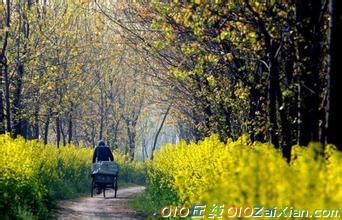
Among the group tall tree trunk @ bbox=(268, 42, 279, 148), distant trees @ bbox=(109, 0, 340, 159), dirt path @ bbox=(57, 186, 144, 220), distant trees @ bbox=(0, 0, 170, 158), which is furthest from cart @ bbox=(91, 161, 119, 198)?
tall tree trunk @ bbox=(268, 42, 279, 148)

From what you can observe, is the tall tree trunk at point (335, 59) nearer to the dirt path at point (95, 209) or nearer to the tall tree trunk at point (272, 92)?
the tall tree trunk at point (272, 92)

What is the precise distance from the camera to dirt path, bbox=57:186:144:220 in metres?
18.6

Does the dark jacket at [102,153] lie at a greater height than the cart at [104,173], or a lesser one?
greater

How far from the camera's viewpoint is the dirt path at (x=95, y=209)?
733 inches

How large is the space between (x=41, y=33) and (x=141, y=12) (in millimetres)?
7376

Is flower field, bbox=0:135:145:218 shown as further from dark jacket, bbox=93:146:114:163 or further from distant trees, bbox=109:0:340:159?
distant trees, bbox=109:0:340:159

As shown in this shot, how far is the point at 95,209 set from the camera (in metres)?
20.9

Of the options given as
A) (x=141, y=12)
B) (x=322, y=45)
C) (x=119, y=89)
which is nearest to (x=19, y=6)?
(x=141, y=12)

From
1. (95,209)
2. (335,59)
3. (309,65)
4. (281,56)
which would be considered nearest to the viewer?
(335,59)

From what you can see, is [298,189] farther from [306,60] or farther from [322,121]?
[306,60]

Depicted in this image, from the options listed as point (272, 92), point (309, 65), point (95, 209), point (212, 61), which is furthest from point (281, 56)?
point (95, 209)

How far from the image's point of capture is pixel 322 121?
35.3 ft

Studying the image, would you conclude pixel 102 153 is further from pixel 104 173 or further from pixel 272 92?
pixel 272 92

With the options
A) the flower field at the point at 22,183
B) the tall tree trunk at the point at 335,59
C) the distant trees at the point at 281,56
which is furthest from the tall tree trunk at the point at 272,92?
the flower field at the point at 22,183
